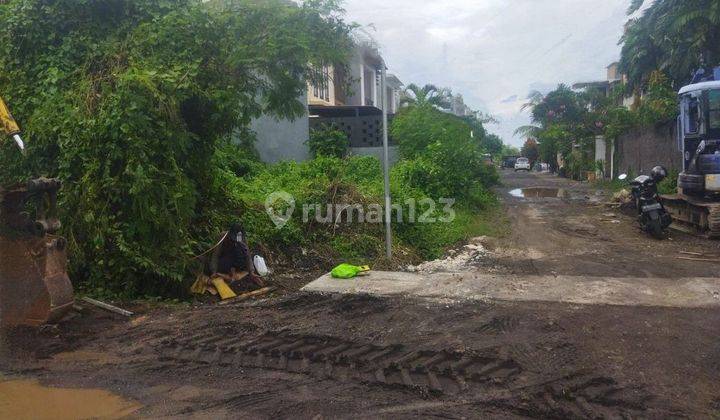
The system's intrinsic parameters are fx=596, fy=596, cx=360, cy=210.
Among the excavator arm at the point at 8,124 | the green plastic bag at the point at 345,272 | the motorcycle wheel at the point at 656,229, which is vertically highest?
the excavator arm at the point at 8,124

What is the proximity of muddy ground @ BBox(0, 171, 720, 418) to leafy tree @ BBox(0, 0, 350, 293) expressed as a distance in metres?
1.06

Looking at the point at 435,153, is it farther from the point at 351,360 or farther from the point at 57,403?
the point at 57,403

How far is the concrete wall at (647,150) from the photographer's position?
66.0 ft

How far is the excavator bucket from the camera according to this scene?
18.5 feet

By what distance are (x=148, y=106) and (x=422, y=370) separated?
4490mm

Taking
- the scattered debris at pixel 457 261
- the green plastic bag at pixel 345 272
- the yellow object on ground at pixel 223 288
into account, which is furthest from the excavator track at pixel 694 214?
the yellow object on ground at pixel 223 288

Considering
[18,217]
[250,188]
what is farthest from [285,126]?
[18,217]

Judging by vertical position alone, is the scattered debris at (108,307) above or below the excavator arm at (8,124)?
below

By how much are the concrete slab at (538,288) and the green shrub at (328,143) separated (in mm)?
9654

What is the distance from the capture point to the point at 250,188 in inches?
447

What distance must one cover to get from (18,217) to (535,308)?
17.3 feet

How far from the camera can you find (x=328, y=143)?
1756 centimetres

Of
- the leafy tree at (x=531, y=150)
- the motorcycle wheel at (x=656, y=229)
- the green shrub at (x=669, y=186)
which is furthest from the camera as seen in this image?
the leafy tree at (x=531, y=150)

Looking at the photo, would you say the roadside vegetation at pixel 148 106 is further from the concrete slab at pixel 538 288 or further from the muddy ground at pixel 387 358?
the concrete slab at pixel 538 288
